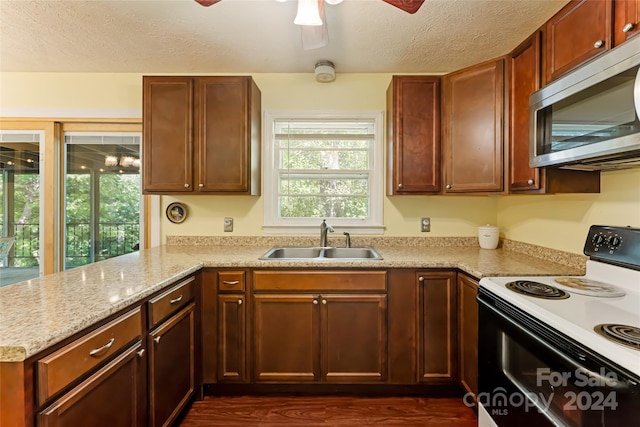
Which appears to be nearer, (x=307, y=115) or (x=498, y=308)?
(x=498, y=308)

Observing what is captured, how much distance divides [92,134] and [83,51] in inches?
26.8

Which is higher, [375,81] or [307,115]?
[375,81]

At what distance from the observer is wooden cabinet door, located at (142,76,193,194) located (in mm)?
2221

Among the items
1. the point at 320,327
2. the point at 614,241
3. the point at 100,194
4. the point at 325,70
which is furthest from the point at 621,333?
the point at 100,194

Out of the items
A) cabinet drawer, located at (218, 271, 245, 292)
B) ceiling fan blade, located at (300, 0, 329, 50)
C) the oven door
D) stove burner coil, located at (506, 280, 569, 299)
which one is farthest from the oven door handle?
ceiling fan blade, located at (300, 0, 329, 50)

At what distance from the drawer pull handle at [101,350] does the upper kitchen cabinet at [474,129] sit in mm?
2142

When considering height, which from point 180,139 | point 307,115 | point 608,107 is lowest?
point 608,107

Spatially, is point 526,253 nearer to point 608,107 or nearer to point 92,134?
point 608,107

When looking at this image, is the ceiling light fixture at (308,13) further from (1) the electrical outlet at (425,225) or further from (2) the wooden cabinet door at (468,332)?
(1) the electrical outlet at (425,225)

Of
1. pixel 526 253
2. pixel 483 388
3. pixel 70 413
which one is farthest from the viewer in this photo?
pixel 526 253

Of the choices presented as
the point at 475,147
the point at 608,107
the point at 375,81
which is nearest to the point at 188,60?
the point at 375,81

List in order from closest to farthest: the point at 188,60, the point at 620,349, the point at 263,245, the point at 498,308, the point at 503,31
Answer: the point at 620,349
the point at 498,308
the point at 503,31
the point at 188,60
the point at 263,245

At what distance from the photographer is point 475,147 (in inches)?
81.2

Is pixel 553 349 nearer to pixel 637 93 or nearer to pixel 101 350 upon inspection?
pixel 637 93
